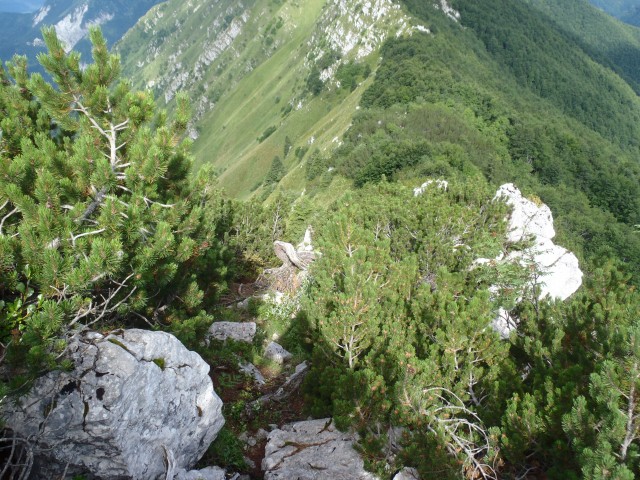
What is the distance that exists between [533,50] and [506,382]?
216m

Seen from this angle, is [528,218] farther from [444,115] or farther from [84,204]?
[444,115]

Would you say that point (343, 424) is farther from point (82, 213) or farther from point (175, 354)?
point (82, 213)

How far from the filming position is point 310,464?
6.66m

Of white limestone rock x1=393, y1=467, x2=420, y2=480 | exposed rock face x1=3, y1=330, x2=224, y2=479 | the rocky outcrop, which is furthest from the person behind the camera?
the rocky outcrop

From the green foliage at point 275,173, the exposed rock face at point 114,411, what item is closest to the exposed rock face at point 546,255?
the exposed rock face at point 114,411

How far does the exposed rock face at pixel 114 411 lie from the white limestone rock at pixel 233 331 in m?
5.42

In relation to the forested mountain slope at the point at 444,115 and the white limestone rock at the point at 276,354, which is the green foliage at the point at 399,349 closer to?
the white limestone rock at the point at 276,354

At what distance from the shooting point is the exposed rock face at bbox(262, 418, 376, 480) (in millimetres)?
6444

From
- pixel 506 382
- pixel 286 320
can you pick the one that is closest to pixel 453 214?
pixel 286 320

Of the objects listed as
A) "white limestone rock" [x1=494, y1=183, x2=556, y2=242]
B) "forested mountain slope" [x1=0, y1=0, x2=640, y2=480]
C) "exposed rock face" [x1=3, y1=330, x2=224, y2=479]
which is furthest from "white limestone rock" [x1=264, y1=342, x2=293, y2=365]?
"white limestone rock" [x1=494, y1=183, x2=556, y2=242]

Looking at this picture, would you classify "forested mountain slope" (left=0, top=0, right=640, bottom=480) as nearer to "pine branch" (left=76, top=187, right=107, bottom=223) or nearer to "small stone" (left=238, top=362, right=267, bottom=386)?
"pine branch" (left=76, top=187, right=107, bottom=223)

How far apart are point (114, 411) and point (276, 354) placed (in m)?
6.66

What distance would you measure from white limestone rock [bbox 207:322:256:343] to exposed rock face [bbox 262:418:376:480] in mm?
4548

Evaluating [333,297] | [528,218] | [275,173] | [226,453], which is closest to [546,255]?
[528,218]
